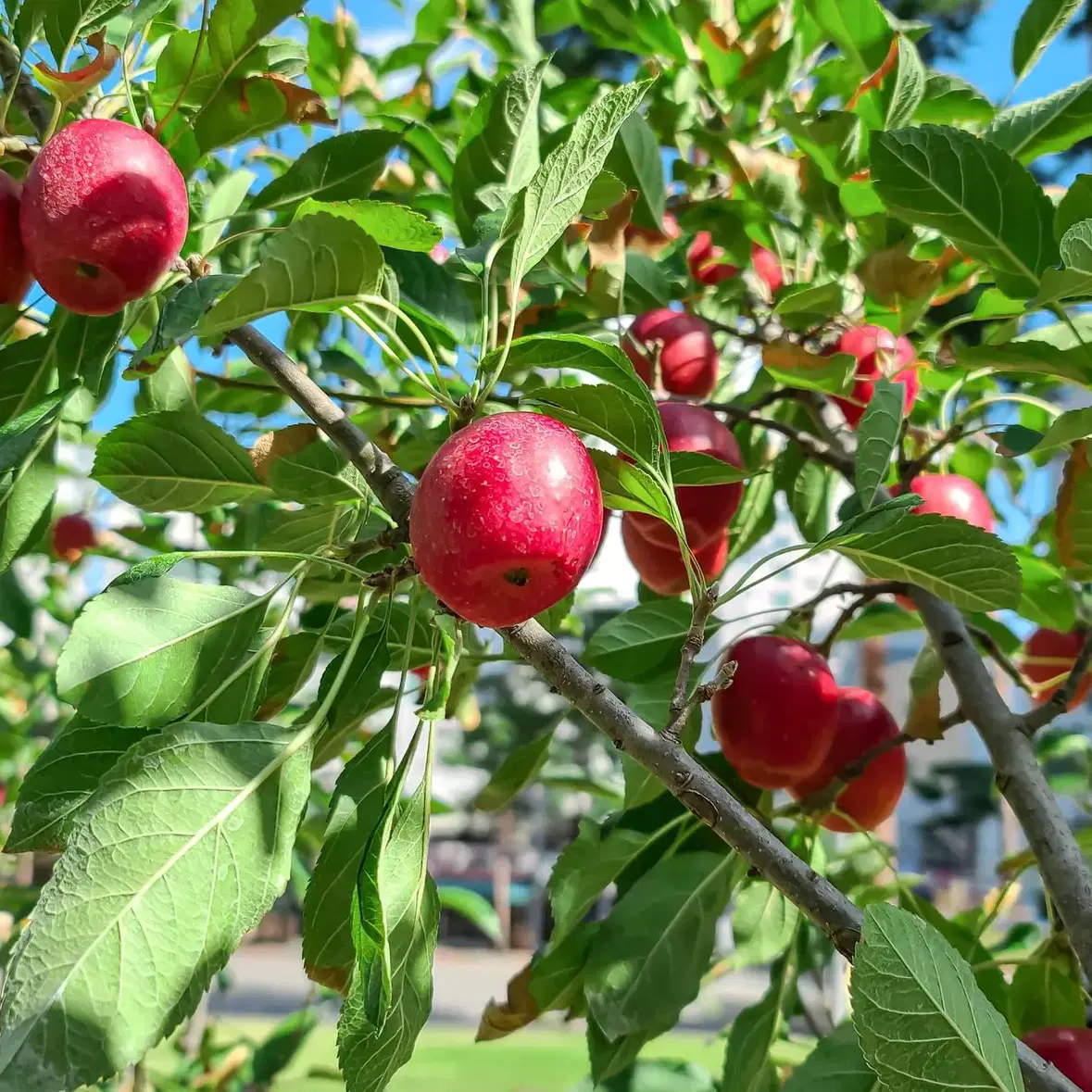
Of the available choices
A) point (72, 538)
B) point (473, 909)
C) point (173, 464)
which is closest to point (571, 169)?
point (173, 464)

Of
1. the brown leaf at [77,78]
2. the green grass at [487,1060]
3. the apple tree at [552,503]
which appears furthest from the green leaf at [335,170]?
the green grass at [487,1060]

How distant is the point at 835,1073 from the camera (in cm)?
68

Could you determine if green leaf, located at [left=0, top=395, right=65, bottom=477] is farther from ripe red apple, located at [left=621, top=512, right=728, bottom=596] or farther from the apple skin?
the apple skin

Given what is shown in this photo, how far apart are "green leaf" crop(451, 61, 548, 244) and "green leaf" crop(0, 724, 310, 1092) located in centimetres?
38

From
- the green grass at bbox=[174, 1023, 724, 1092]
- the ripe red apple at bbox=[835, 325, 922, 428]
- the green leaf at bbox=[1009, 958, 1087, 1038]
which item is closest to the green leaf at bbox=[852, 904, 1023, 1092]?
the green leaf at bbox=[1009, 958, 1087, 1038]

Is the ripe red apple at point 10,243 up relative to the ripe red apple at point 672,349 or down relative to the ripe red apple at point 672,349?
up

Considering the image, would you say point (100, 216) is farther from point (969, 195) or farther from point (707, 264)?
point (707, 264)

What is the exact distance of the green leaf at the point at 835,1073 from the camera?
0.68m

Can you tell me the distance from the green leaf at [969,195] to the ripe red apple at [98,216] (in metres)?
0.45

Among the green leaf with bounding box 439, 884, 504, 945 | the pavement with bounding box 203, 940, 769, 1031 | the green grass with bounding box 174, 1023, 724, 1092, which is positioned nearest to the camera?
the green leaf with bounding box 439, 884, 504, 945

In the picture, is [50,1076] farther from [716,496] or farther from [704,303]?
[704,303]

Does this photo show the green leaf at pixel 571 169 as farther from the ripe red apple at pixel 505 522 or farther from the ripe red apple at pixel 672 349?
the ripe red apple at pixel 672 349

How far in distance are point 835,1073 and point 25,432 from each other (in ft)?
1.99

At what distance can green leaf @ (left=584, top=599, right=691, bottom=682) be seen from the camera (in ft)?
2.64
